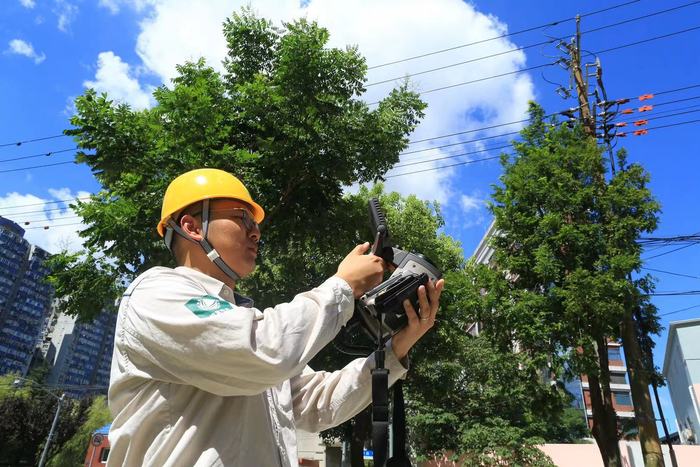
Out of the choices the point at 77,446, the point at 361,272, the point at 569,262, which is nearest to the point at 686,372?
the point at 569,262

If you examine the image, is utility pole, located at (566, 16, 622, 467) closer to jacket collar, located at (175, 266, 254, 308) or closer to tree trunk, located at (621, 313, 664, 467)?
tree trunk, located at (621, 313, 664, 467)

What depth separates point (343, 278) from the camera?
160 cm

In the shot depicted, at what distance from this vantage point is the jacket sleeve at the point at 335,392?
1.83 metres

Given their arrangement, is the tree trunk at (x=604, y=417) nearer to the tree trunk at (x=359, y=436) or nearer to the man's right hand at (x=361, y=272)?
the tree trunk at (x=359, y=436)

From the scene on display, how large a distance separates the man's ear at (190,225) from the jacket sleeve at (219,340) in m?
0.38

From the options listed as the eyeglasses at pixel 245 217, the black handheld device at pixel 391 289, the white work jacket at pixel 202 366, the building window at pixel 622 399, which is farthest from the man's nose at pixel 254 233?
the building window at pixel 622 399

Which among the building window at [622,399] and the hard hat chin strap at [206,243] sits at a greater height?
the building window at [622,399]

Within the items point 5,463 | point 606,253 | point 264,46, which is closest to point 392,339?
point 264,46

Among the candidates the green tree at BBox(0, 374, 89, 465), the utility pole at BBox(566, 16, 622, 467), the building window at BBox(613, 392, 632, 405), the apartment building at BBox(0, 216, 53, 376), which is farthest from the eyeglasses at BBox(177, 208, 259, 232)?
the building window at BBox(613, 392, 632, 405)

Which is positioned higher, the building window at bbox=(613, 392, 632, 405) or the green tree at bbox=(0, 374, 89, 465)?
the building window at bbox=(613, 392, 632, 405)

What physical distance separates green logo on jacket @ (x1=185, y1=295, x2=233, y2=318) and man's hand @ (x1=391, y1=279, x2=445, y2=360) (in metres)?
0.63

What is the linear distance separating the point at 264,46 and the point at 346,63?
8.12ft

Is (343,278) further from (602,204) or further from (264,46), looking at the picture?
(602,204)

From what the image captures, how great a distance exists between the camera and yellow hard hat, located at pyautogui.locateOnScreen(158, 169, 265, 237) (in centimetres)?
189
